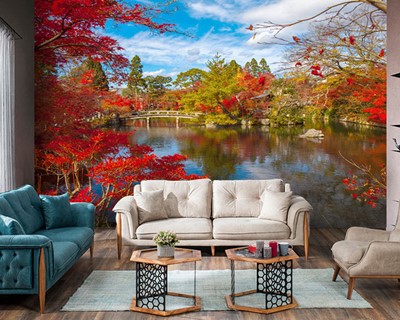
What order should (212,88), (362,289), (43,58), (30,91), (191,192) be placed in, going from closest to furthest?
1. (362,289)
2. (191,192)
3. (30,91)
4. (43,58)
5. (212,88)

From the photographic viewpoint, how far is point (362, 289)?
431 cm

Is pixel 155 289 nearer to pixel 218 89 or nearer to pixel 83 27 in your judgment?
pixel 218 89

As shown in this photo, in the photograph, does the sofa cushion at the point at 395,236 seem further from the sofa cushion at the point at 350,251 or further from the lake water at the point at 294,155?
the lake water at the point at 294,155

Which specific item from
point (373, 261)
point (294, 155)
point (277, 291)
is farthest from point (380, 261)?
point (294, 155)

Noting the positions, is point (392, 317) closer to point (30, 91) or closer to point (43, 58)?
point (30, 91)

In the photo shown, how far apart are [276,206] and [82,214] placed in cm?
220

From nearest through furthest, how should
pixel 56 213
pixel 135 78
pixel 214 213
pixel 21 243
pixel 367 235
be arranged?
pixel 21 243 < pixel 367 235 < pixel 56 213 < pixel 214 213 < pixel 135 78

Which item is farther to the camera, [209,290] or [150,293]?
[209,290]

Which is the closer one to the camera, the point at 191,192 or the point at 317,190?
the point at 191,192

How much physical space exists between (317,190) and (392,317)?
3720 millimetres

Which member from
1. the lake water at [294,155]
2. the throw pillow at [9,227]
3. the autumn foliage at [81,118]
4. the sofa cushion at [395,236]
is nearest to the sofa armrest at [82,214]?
the throw pillow at [9,227]

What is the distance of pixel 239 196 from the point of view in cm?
599

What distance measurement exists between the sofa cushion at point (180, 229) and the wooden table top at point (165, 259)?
1.29 m

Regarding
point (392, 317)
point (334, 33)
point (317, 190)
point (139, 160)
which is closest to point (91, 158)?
point (139, 160)
